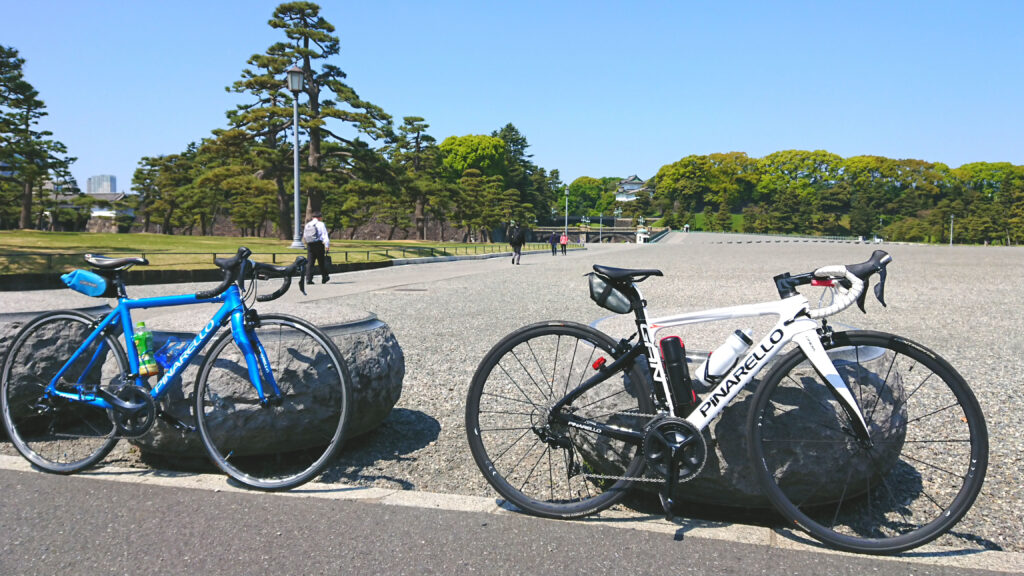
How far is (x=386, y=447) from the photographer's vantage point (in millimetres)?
4090

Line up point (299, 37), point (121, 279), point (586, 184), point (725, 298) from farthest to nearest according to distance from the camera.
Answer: point (586, 184)
point (299, 37)
point (725, 298)
point (121, 279)

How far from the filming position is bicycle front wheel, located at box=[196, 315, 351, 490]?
3.21 m

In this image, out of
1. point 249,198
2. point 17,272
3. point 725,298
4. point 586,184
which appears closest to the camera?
point 725,298

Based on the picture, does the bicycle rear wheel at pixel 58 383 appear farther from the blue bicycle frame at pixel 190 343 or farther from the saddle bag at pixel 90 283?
the saddle bag at pixel 90 283

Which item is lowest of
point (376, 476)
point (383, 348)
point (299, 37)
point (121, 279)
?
point (376, 476)

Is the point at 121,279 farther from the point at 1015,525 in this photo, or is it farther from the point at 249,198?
the point at 249,198

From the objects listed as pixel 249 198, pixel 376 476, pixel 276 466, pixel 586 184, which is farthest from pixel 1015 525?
pixel 586 184

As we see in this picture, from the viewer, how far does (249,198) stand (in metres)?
49.1

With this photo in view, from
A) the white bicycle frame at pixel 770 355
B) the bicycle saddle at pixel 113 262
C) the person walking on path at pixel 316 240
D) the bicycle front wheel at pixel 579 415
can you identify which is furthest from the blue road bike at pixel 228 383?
the person walking on path at pixel 316 240

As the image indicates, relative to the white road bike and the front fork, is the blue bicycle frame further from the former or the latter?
the front fork

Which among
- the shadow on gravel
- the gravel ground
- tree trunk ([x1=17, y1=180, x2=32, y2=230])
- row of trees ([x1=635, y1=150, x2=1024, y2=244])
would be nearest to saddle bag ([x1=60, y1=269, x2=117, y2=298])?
the gravel ground

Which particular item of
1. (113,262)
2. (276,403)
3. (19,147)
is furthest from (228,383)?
(19,147)

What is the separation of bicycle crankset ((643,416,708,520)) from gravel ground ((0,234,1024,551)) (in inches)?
18.1

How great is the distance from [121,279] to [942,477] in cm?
442
